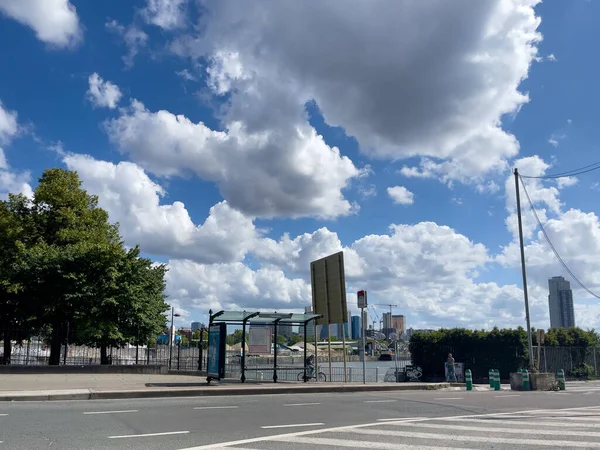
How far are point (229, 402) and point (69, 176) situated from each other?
22.4 metres

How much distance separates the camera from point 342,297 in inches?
978

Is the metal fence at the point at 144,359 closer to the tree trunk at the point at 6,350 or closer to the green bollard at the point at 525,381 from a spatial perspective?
the tree trunk at the point at 6,350

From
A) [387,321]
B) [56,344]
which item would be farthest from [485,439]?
[387,321]

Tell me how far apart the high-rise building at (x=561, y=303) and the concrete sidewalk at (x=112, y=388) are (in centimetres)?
3308

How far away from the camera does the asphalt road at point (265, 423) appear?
9.29 m

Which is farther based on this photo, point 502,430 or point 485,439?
point 502,430

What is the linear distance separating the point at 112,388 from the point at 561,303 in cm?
5068

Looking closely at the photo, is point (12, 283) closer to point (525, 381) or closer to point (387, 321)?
point (525, 381)

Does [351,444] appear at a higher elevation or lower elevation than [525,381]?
higher

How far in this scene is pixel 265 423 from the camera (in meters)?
11.8

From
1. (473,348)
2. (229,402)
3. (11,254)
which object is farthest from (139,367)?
(473,348)

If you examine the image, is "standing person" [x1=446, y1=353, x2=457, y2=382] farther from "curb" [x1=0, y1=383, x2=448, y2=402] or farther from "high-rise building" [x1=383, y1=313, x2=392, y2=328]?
"high-rise building" [x1=383, y1=313, x2=392, y2=328]

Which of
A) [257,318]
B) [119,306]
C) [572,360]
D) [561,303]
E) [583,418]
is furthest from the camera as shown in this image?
[561,303]

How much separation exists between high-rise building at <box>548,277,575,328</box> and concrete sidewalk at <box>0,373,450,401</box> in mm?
33082
